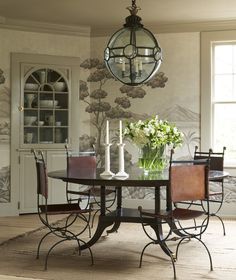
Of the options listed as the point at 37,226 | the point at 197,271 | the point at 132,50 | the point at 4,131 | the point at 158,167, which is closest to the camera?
the point at 197,271

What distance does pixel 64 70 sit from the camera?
6547mm

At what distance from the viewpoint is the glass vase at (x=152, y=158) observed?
14.6 feet

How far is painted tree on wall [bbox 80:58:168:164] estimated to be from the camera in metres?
6.60

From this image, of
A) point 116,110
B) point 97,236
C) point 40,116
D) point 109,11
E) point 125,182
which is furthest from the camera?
point 116,110

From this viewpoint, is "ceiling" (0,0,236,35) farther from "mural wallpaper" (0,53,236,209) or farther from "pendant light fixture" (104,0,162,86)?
"pendant light fixture" (104,0,162,86)

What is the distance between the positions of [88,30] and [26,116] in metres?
1.47

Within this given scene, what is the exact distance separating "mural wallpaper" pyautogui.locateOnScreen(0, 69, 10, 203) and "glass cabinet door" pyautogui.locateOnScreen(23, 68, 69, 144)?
23 cm

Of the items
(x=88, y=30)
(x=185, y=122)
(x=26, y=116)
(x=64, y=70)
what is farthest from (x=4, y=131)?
(x=185, y=122)

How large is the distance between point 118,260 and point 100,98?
3.03 metres

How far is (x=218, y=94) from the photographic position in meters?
6.38

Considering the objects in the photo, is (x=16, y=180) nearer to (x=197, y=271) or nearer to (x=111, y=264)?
(x=111, y=264)

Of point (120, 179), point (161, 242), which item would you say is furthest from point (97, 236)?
point (120, 179)

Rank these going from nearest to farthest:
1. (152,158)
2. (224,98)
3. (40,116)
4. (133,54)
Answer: (133,54), (152,158), (224,98), (40,116)

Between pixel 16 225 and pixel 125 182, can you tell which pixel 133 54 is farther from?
pixel 16 225
